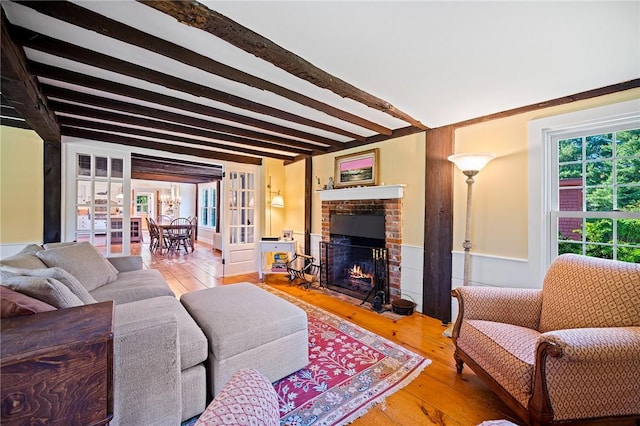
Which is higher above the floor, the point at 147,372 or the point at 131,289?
the point at 131,289

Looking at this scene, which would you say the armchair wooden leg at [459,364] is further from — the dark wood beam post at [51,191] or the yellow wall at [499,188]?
the dark wood beam post at [51,191]

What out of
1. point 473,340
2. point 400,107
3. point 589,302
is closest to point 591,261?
point 589,302

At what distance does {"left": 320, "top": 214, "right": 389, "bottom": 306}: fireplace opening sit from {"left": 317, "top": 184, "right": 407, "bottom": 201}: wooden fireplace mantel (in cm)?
28

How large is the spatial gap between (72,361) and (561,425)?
2.12m

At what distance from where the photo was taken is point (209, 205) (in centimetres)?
959

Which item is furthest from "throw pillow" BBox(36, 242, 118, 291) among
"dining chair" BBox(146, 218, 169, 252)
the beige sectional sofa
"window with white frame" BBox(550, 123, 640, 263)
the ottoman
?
"dining chair" BBox(146, 218, 169, 252)

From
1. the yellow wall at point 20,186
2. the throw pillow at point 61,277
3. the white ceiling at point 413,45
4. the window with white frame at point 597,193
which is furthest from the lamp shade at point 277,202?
the window with white frame at point 597,193

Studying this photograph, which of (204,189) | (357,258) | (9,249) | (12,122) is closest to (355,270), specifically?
(357,258)

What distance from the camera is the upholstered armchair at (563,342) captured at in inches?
50.9

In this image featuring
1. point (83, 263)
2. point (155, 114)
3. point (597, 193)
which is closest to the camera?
point (597, 193)

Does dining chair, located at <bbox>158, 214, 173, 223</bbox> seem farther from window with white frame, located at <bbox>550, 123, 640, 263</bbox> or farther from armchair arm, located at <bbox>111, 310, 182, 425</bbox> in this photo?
window with white frame, located at <bbox>550, 123, 640, 263</bbox>

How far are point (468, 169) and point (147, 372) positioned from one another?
9.39 feet

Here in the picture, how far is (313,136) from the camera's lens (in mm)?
3752

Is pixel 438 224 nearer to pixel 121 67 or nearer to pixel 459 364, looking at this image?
pixel 459 364
